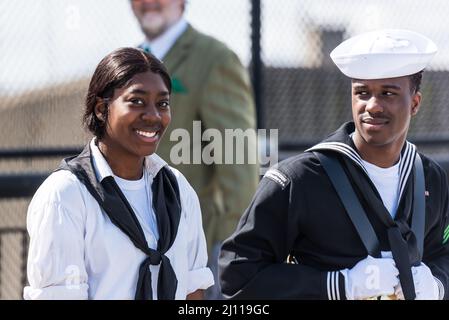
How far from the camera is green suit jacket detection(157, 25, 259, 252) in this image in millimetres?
5258

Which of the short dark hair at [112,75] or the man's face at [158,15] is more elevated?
the man's face at [158,15]

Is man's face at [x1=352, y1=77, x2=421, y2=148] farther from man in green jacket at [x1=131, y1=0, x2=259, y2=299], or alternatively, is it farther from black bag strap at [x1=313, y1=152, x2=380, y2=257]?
man in green jacket at [x1=131, y1=0, x2=259, y2=299]

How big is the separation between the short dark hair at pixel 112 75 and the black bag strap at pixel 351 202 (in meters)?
0.60

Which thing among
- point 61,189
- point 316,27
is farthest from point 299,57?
point 61,189

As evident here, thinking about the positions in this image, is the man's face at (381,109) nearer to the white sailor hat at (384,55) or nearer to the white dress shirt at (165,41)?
the white sailor hat at (384,55)

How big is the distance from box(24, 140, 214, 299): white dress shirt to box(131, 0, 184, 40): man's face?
2.24 metres

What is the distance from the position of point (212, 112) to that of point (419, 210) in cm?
186

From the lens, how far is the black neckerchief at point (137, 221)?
3156 mm

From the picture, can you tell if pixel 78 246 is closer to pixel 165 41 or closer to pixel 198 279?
pixel 198 279

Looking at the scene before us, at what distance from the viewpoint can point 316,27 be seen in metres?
6.32

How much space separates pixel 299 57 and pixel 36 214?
346 cm

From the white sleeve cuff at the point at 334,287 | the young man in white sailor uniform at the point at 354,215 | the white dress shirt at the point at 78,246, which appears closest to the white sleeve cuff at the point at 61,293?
the white dress shirt at the point at 78,246

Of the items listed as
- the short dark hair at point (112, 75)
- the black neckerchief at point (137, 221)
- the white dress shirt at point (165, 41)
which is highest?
the white dress shirt at point (165, 41)
